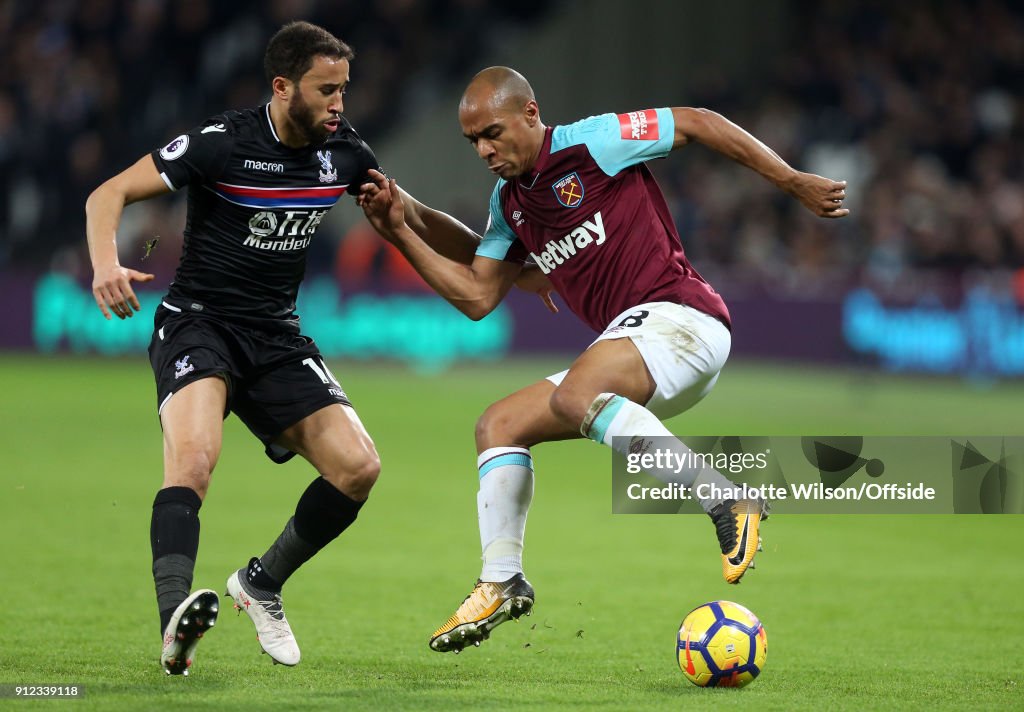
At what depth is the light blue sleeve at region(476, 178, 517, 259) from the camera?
6320 mm

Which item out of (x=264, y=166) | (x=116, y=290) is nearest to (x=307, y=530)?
(x=116, y=290)

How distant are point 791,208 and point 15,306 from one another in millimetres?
10795

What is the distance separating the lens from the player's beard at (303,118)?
5910mm

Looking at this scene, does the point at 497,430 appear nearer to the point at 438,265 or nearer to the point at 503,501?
the point at 503,501

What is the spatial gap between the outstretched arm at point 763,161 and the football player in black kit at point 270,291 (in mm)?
1460

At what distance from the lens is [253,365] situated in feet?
19.7

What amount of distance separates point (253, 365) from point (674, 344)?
175 centimetres

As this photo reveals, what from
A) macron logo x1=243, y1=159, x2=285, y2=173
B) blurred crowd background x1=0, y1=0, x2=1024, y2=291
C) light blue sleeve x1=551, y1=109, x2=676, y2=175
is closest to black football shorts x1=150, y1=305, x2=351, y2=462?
macron logo x1=243, y1=159, x2=285, y2=173

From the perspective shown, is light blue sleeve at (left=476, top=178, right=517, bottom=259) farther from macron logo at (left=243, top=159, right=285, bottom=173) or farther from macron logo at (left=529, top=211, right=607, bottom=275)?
macron logo at (left=243, top=159, right=285, bottom=173)

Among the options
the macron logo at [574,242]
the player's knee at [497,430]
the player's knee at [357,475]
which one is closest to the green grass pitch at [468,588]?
the player's knee at [357,475]

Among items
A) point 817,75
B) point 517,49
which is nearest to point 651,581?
point 817,75

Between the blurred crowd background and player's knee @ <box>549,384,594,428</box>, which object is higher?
the blurred crowd background

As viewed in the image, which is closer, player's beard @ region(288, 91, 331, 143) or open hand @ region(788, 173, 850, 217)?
open hand @ region(788, 173, 850, 217)

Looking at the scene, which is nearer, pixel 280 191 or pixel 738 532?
pixel 738 532
